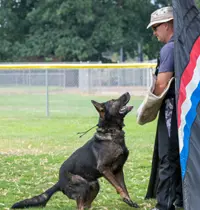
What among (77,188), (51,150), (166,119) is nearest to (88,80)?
(51,150)

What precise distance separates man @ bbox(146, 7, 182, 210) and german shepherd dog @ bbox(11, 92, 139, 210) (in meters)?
0.57

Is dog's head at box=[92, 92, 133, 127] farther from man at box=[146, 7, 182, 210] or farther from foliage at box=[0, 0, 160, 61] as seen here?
foliage at box=[0, 0, 160, 61]

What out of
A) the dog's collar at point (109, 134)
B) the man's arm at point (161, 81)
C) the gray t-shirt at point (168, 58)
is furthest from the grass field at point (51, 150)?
the gray t-shirt at point (168, 58)

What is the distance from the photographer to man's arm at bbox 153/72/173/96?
5406 mm

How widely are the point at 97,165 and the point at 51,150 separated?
16.9 feet

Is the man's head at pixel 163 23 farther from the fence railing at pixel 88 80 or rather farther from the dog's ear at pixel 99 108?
the fence railing at pixel 88 80

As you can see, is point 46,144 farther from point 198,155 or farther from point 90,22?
point 90,22

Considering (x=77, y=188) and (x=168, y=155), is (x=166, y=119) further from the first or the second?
(x=77, y=188)

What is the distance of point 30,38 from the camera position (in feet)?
162

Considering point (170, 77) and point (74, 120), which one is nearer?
point (170, 77)

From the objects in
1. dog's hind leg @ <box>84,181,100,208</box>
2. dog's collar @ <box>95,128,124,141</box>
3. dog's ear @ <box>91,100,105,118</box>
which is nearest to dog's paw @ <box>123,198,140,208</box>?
dog's hind leg @ <box>84,181,100,208</box>

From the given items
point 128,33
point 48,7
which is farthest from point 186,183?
point 128,33

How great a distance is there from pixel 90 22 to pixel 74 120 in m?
31.4

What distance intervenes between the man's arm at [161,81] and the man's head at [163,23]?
37cm
